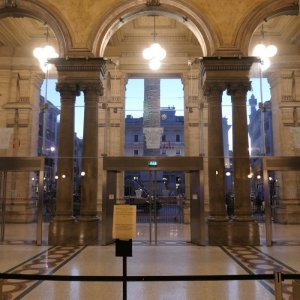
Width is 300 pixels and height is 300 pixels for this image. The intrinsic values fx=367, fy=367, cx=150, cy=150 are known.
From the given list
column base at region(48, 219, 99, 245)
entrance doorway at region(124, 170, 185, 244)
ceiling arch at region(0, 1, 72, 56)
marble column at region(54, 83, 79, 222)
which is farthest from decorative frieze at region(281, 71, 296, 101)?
column base at region(48, 219, 99, 245)

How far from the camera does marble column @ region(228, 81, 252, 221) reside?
10.9 m

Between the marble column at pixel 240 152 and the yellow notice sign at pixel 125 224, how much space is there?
7.33m

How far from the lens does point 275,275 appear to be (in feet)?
11.9

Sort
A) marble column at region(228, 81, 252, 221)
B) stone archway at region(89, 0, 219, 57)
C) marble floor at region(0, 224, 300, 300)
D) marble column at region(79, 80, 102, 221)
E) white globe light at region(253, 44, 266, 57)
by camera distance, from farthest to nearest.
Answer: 1. white globe light at region(253, 44, 266, 57)
2. stone archway at region(89, 0, 219, 57)
3. marble column at region(79, 80, 102, 221)
4. marble column at region(228, 81, 252, 221)
5. marble floor at region(0, 224, 300, 300)

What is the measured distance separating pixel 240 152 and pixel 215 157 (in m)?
0.79

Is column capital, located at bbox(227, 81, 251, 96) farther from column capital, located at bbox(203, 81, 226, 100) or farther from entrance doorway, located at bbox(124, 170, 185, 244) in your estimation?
entrance doorway, located at bbox(124, 170, 185, 244)

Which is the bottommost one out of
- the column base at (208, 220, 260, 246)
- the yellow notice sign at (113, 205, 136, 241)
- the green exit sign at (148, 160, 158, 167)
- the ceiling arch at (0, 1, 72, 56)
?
the column base at (208, 220, 260, 246)

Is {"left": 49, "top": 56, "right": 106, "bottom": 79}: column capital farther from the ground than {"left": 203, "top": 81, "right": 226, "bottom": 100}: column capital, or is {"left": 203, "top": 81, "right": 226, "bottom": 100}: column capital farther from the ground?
{"left": 49, "top": 56, "right": 106, "bottom": 79}: column capital

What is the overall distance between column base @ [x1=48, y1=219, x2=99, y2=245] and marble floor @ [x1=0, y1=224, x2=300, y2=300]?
1.25 feet

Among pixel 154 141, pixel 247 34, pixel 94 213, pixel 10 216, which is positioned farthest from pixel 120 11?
pixel 10 216

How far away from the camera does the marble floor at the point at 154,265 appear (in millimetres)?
5562

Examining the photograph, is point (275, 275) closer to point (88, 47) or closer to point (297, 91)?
point (88, 47)

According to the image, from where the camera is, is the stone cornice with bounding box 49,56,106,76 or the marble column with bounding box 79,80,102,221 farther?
the stone cornice with bounding box 49,56,106,76

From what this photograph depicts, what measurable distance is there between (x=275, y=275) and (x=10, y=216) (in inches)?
600
